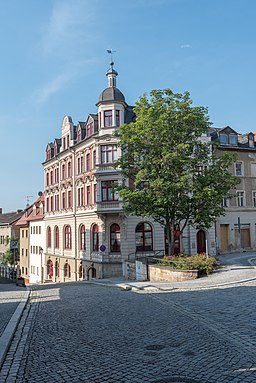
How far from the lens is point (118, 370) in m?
6.55

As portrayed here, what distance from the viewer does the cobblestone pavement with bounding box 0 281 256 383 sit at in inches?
251

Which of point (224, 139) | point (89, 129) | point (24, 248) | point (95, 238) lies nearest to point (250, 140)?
point (224, 139)

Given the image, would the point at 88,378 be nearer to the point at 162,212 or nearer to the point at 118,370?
the point at 118,370

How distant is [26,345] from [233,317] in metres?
5.33

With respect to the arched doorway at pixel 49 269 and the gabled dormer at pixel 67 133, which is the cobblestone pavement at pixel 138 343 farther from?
the arched doorway at pixel 49 269

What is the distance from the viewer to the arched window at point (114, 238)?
3403cm

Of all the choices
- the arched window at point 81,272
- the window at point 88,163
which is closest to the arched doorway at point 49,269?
the arched window at point 81,272

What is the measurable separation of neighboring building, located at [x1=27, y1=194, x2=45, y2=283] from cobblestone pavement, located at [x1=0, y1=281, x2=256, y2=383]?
38.1m

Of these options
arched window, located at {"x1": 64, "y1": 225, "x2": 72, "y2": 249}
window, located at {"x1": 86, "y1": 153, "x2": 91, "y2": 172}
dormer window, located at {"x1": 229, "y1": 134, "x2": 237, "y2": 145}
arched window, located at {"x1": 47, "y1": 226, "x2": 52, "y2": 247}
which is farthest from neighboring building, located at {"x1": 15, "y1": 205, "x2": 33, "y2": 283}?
dormer window, located at {"x1": 229, "y1": 134, "x2": 237, "y2": 145}

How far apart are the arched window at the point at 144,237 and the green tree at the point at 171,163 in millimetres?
8054

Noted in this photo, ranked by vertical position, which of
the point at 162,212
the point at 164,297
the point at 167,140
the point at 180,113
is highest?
the point at 180,113

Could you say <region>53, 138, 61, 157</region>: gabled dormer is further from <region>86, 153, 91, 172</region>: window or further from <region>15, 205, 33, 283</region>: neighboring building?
<region>15, 205, 33, 283</region>: neighboring building

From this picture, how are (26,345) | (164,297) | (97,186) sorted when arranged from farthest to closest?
(97,186) < (164,297) < (26,345)

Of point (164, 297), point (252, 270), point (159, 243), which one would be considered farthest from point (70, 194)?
point (164, 297)
